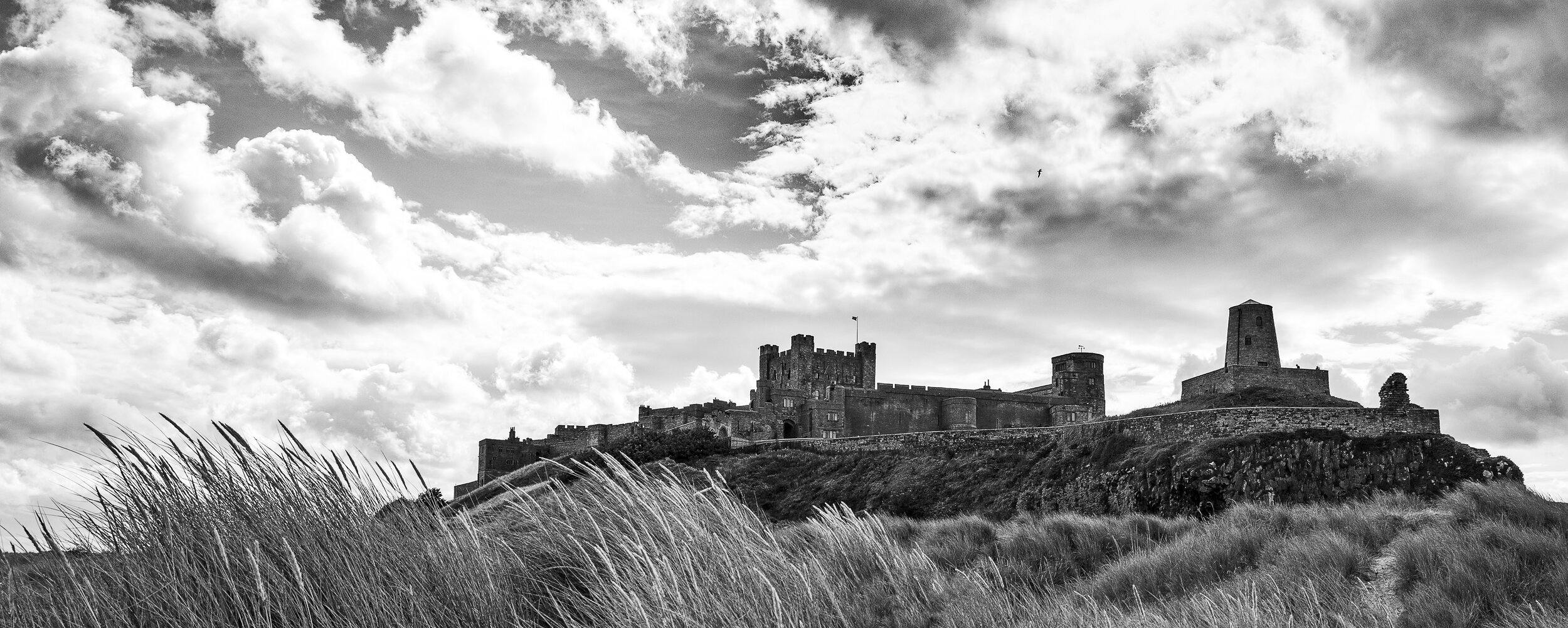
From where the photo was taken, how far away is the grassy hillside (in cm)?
3978

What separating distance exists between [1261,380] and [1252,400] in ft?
15.0

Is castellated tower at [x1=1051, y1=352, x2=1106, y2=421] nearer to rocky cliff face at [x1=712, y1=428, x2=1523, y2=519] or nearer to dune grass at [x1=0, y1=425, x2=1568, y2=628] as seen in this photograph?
rocky cliff face at [x1=712, y1=428, x2=1523, y2=519]

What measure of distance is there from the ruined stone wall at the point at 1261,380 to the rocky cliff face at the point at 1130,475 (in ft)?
66.7

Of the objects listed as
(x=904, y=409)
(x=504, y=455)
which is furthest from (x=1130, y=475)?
(x=504, y=455)

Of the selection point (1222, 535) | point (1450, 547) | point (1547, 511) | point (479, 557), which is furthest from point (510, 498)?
point (1547, 511)

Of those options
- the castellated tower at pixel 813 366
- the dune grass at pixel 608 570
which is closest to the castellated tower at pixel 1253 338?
the castellated tower at pixel 813 366

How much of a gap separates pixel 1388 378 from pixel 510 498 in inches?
1035

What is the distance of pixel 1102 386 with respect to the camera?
54125 mm

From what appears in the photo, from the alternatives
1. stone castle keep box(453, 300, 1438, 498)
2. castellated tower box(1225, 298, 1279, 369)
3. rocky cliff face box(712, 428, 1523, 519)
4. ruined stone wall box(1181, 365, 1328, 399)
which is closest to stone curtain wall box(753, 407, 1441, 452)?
rocky cliff face box(712, 428, 1523, 519)

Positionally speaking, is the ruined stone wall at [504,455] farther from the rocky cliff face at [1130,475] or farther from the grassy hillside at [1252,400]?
the grassy hillside at [1252,400]

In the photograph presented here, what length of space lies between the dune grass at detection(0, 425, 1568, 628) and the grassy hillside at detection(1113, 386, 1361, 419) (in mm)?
33848

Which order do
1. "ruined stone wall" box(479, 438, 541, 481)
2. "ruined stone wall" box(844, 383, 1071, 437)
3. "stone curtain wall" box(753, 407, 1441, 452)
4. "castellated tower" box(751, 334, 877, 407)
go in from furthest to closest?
"castellated tower" box(751, 334, 877, 407) < "ruined stone wall" box(479, 438, 541, 481) < "ruined stone wall" box(844, 383, 1071, 437) < "stone curtain wall" box(753, 407, 1441, 452)

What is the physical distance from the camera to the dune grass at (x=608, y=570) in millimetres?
5672

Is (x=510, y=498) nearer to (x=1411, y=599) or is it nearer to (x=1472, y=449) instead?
(x=1411, y=599)
